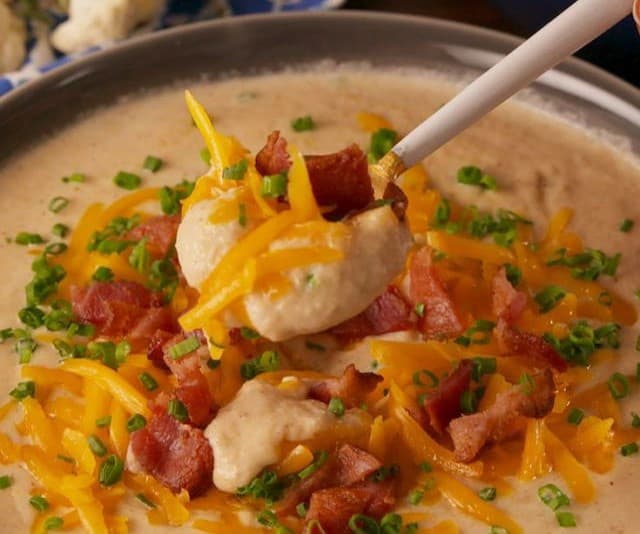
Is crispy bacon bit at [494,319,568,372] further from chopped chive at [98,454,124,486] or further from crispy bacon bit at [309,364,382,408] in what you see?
chopped chive at [98,454,124,486]

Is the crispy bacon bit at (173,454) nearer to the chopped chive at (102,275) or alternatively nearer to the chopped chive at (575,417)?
the chopped chive at (102,275)

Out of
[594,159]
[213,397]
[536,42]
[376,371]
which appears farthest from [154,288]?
[594,159]

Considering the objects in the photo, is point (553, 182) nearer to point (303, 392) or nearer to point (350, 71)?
point (350, 71)

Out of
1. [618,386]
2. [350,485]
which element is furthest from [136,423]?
[618,386]

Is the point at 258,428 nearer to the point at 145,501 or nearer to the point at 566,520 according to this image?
the point at 145,501

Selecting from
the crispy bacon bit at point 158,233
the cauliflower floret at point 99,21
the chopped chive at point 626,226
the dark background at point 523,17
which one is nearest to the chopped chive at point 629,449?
the chopped chive at point 626,226

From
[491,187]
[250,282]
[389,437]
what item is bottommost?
[389,437]
